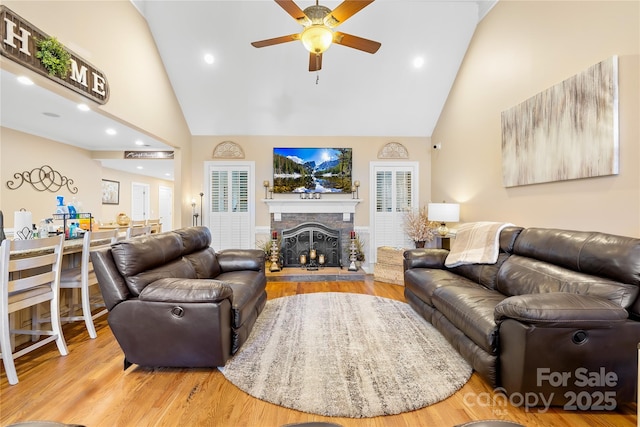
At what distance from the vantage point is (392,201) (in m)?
5.85

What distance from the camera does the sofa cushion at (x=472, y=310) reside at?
187cm

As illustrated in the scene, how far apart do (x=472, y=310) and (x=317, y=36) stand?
2576mm

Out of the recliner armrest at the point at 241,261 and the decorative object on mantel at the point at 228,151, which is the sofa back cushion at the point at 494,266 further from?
the decorative object on mantel at the point at 228,151

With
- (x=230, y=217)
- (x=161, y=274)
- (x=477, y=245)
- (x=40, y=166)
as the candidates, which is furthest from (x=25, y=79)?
(x=477, y=245)

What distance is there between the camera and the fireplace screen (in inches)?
221

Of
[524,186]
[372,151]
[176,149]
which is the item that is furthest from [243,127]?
[524,186]

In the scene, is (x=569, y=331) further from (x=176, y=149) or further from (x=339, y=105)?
(x=176, y=149)

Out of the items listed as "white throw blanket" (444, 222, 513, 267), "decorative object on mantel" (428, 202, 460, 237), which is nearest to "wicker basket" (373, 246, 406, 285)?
"decorative object on mantel" (428, 202, 460, 237)

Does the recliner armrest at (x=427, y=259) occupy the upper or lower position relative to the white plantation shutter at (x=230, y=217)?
lower

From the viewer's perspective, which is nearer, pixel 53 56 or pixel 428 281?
pixel 53 56

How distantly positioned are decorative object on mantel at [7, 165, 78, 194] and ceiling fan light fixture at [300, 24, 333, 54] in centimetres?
586

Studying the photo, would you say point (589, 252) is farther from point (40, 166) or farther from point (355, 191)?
point (40, 166)

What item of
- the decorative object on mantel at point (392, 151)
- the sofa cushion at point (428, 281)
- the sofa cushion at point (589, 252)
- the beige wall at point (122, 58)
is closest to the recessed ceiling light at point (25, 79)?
the beige wall at point (122, 58)

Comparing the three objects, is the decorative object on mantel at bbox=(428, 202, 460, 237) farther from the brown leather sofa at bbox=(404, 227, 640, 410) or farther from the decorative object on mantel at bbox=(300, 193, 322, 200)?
the decorative object on mantel at bbox=(300, 193, 322, 200)
